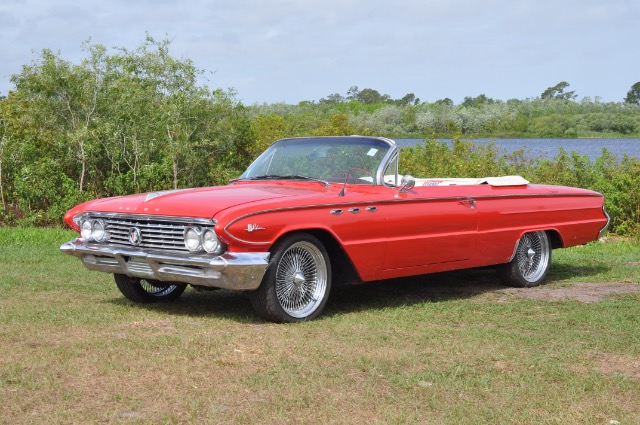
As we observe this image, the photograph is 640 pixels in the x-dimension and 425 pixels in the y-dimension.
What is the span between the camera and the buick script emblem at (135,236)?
289 inches

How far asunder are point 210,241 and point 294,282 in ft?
2.56

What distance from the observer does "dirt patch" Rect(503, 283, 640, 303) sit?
867 cm

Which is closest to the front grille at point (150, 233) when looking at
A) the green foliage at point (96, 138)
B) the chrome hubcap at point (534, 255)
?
the chrome hubcap at point (534, 255)

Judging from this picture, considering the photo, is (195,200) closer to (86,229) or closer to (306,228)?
(306,228)

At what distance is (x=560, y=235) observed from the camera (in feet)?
31.9

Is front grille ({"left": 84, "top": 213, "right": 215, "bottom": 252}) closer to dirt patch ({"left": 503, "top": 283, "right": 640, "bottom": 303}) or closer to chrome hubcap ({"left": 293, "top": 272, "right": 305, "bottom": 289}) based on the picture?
chrome hubcap ({"left": 293, "top": 272, "right": 305, "bottom": 289})

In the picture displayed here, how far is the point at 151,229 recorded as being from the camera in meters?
7.29

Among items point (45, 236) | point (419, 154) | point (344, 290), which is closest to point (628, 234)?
point (419, 154)

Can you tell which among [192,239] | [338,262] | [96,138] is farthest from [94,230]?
[96,138]

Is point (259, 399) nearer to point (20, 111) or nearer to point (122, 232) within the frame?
point (122, 232)

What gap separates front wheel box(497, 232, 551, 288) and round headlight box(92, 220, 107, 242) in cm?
401

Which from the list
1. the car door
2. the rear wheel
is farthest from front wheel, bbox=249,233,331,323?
the rear wheel

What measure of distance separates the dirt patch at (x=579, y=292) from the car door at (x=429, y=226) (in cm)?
83

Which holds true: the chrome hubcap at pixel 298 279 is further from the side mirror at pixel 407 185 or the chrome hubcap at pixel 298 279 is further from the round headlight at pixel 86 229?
the round headlight at pixel 86 229
